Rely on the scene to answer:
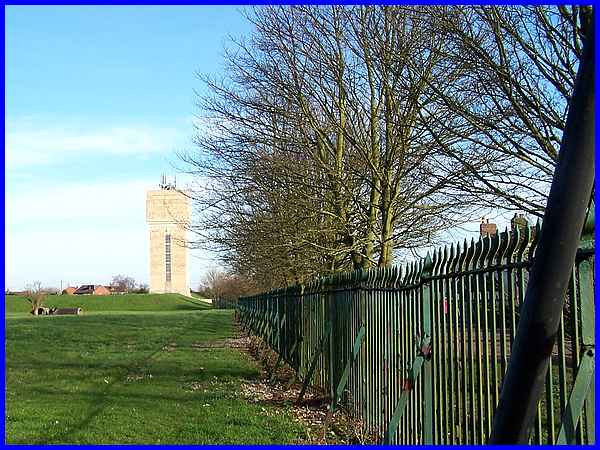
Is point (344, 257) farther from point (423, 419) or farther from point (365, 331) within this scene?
point (423, 419)

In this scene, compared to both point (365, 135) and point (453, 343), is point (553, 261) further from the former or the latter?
point (365, 135)

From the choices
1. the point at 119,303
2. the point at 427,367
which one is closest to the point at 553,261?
the point at 427,367

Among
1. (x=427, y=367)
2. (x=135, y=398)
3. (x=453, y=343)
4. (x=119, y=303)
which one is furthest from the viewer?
(x=119, y=303)

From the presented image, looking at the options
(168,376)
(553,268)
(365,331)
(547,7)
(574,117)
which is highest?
(547,7)

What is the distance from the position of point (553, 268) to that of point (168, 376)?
530 inches

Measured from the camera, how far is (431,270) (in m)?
5.45

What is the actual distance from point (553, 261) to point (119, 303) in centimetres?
10413

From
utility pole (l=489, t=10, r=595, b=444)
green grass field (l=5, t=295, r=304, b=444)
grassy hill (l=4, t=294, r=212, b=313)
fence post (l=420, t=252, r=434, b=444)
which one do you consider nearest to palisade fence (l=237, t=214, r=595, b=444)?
fence post (l=420, t=252, r=434, b=444)

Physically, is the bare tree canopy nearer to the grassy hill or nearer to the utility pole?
the utility pole

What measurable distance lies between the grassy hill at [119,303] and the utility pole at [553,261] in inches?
3743

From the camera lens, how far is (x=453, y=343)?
490 centimetres

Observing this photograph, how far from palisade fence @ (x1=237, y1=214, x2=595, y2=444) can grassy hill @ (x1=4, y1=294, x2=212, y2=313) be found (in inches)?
3492

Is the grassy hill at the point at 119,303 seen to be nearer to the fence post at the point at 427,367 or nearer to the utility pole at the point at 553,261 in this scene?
the fence post at the point at 427,367

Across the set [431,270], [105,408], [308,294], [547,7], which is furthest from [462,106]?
[105,408]
